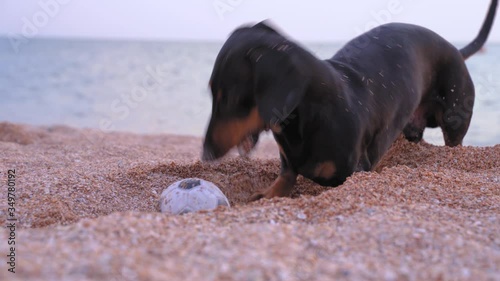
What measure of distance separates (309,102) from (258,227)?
3.36ft

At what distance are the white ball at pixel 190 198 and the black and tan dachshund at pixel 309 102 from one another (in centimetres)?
24

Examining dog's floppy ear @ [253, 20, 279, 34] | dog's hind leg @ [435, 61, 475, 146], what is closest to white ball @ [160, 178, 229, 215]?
dog's floppy ear @ [253, 20, 279, 34]

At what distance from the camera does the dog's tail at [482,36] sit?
499 cm

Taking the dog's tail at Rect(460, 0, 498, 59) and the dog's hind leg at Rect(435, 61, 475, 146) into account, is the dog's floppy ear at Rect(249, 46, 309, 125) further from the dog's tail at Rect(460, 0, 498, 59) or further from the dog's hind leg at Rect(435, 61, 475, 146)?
the dog's tail at Rect(460, 0, 498, 59)

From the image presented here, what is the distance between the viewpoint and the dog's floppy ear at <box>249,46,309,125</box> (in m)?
2.90

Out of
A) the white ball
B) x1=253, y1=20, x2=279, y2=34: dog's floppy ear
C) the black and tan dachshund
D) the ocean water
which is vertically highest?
x1=253, y1=20, x2=279, y2=34: dog's floppy ear

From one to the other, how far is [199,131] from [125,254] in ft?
28.9

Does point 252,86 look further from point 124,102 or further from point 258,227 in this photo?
point 124,102

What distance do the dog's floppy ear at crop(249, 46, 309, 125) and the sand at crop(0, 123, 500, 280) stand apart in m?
0.47

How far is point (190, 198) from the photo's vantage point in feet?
9.53

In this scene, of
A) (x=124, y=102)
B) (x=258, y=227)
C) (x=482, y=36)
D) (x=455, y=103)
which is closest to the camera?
(x=258, y=227)

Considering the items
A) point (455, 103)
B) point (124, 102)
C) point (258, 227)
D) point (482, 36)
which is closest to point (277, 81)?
point (258, 227)

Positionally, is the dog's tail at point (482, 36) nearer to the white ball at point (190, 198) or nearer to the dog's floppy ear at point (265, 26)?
the dog's floppy ear at point (265, 26)

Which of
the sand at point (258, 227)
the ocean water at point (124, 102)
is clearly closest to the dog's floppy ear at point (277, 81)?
the sand at point (258, 227)
